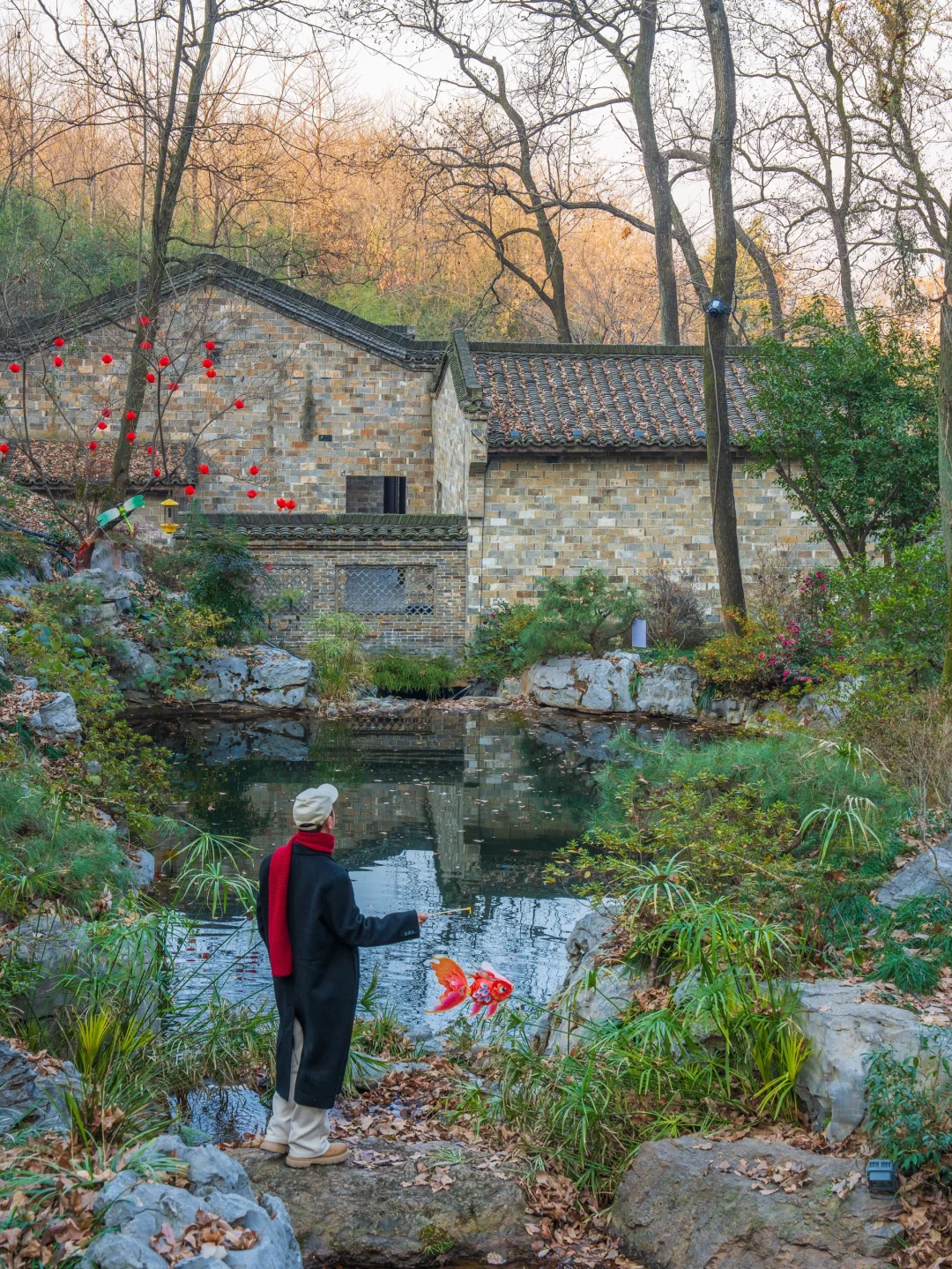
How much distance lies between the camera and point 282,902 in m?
5.29

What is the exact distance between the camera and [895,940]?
6398 millimetres

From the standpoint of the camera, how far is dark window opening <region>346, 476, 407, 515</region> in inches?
1109

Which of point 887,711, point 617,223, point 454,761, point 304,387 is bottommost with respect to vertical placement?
point 454,761

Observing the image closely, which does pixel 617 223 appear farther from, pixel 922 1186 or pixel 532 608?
pixel 922 1186

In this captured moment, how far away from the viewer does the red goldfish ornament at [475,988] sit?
6836mm

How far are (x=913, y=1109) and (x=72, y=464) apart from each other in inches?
903

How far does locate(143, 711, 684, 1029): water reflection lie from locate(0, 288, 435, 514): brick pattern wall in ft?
31.1

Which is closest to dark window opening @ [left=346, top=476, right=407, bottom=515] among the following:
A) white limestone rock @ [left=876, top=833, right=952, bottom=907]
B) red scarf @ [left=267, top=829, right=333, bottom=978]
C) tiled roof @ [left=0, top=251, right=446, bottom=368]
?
tiled roof @ [left=0, top=251, right=446, bottom=368]

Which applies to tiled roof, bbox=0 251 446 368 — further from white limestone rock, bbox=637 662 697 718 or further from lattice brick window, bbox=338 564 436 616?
white limestone rock, bbox=637 662 697 718

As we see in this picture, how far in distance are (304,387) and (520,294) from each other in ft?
48.1

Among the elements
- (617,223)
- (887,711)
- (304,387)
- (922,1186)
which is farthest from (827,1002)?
(617,223)

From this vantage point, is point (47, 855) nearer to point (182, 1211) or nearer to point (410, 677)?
point (182, 1211)

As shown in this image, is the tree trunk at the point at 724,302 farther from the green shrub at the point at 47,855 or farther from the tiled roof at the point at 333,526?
the green shrub at the point at 47,855

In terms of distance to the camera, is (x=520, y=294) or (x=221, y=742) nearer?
(x=221, y=742)
